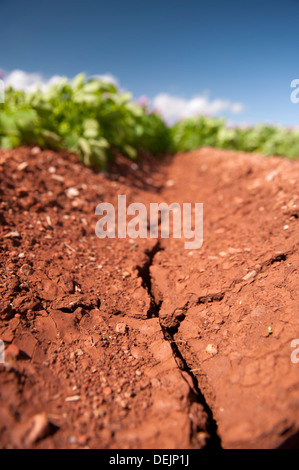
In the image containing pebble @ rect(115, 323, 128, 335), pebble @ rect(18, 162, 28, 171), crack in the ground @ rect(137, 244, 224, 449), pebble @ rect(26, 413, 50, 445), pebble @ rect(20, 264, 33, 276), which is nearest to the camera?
pebble @ rect(26, 413, 50, 445)

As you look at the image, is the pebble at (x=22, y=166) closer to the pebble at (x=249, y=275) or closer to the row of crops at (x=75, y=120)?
the row of crops at (x=75, y=120)

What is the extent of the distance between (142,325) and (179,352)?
262mm

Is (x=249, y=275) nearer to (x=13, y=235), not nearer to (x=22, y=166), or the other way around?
(x=13, y=235)

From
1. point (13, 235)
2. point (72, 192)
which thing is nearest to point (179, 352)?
point (13, 235)

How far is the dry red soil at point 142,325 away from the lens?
3.85 ft

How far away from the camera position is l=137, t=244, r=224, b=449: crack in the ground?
3.94ft

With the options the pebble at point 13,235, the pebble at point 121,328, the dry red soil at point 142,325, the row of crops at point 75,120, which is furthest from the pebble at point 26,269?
the row of crops at point 75,120

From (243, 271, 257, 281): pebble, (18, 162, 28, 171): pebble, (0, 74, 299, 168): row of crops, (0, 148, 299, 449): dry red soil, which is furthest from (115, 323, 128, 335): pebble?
(0, 74, 299, 168): row of crops

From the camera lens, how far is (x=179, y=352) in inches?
64.5

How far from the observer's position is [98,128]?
3.77m

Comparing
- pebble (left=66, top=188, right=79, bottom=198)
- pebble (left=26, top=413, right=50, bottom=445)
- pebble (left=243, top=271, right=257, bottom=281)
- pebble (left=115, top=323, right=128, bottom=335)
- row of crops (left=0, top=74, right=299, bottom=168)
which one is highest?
row of crops (left=0, top=74, right=299, bottom=168)

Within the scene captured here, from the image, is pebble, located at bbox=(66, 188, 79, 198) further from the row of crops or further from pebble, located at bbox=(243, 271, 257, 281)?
pebble, located at bbox=(243, 271, 257, 281)

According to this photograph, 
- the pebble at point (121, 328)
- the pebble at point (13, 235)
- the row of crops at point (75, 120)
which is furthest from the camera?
the row of crops at point (75, 120)

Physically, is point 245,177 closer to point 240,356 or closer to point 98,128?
point 98,128
